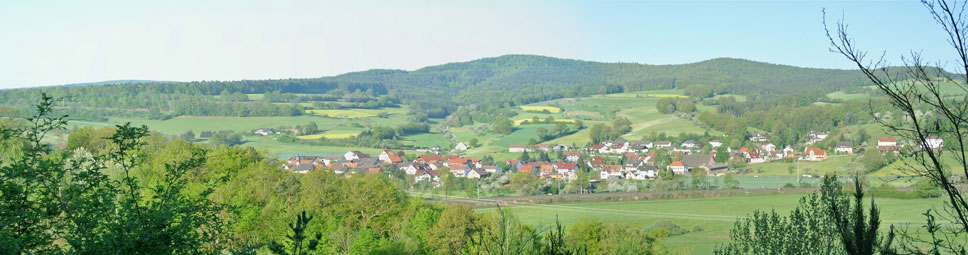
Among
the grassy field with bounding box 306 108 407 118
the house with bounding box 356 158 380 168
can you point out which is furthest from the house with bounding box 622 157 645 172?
the grassy field with bounding box 306 108 407 118

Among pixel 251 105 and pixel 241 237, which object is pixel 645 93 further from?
pixel 241 237

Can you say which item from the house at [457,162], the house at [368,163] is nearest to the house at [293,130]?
the house at [368,163]

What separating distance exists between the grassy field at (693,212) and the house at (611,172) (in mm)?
24733

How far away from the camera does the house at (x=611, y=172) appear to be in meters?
88.9

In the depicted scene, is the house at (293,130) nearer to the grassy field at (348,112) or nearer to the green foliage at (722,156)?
the grassy field at (348,112)

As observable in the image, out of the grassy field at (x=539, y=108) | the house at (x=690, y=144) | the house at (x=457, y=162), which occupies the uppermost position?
the grassy field at (x=539, y=108)

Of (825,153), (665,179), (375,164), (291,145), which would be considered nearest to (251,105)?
(291,145)

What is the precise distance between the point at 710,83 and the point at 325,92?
10348 cm

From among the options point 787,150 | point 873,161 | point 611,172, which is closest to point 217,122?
point 611,172

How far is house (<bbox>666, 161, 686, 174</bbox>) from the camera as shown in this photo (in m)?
93.4

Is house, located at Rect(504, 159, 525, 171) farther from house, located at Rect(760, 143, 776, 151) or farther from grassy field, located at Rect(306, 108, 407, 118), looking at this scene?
grassy field, located at Rect(306, 108, 407, 118)

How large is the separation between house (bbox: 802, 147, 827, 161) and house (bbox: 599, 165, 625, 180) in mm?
25454

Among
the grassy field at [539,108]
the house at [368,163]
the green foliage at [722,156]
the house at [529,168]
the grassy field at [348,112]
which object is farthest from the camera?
the grassy field at [539,108]

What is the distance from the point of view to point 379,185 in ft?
119
